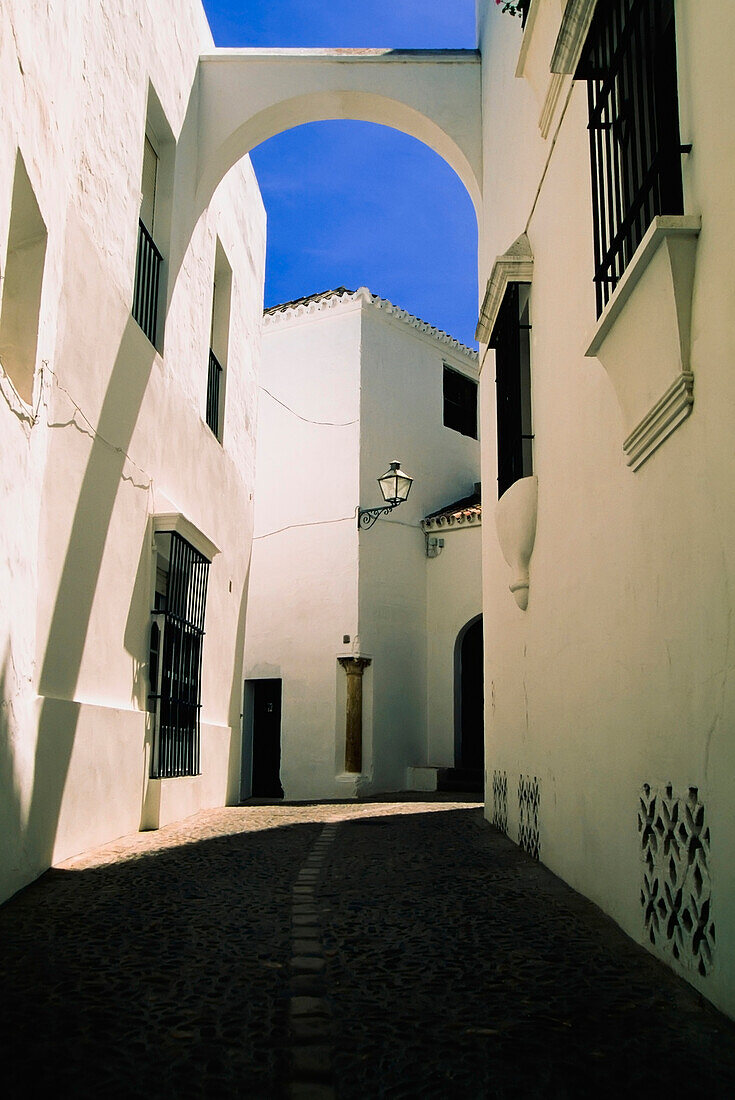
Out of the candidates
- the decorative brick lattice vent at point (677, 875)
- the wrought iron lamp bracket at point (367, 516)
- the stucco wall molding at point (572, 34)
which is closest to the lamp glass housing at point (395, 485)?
the wrought iron lamp bracket at point (367, 516)

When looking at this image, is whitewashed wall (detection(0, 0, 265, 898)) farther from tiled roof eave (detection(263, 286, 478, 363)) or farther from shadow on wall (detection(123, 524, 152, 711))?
tiled roof eave (detection(263, 286, 478, 363))

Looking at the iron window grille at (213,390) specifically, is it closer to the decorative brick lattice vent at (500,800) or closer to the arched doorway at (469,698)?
the decorative brick lattice vent at (500,800)

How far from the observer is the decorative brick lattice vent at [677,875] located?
2729 millimetres

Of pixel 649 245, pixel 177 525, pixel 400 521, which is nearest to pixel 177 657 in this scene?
pixel 177 525

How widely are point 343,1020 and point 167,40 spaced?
23.8 feet

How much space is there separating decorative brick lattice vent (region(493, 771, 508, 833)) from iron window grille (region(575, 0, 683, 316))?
393cm

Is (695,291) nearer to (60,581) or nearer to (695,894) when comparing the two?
(695,894)

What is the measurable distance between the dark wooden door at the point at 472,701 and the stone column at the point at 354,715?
1644mm

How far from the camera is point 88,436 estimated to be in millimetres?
5680

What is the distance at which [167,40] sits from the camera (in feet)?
24.8

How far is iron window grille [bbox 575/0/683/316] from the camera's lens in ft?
10.0

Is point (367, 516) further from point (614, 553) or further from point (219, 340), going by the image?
point (614, 553)

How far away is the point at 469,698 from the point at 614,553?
11842 millimetres

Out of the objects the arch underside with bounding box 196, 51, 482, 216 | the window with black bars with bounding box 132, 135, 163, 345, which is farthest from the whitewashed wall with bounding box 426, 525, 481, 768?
the window with black bars with bounding box 132, 135, 163, 345
